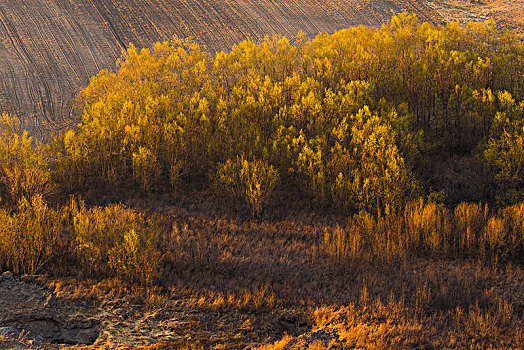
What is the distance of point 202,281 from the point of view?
59.3 feet

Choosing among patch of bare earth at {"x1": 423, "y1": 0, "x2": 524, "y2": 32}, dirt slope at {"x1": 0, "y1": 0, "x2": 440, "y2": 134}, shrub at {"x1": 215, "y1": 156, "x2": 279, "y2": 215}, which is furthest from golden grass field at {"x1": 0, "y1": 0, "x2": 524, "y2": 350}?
patch of bare earth at {"x1": 423, "y1": 0, "x2": 524, "y2": 32}

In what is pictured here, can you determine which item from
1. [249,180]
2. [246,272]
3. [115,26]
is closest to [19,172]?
[249,180]

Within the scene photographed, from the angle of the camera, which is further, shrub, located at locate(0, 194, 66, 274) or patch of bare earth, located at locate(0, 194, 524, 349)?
shrub, located at locate(0, 194, 66, 274)

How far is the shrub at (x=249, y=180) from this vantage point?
24391 mm

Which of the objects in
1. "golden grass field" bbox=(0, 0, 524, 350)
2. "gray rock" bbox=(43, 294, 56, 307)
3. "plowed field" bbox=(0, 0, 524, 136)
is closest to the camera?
"golden grass field" bbox=(0, 0, 524, 350)

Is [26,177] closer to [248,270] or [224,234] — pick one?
[224,234]

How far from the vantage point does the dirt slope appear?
42.8 metres

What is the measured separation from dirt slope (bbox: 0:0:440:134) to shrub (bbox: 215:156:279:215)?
20.5 metres

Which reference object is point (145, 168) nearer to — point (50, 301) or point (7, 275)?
point (7, 275)

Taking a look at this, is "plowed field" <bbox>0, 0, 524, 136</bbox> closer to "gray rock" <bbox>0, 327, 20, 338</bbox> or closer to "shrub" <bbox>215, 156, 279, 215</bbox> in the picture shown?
"shrub" <bbox>215, 156, 279, 215</bbox>

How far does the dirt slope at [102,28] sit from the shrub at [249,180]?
20540 millimetres

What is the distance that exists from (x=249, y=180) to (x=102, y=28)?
3887 centimetres

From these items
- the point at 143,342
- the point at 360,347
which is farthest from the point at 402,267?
the point at 143,342

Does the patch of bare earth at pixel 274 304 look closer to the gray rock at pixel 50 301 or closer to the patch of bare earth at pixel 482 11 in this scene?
the gray rock at pixel 50 301
